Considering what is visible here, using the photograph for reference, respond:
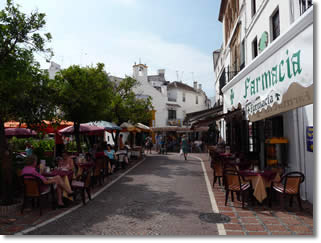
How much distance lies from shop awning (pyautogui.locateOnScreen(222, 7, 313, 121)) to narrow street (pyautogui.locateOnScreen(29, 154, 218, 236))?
9.02 feet

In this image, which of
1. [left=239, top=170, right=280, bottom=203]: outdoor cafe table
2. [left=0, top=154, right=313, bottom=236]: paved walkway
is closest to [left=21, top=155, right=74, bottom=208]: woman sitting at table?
[left=0, top=154, right=313, bottom=236]: paved walkway

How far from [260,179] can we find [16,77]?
271 inches

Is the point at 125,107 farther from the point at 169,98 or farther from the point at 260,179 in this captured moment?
the point at 169,98

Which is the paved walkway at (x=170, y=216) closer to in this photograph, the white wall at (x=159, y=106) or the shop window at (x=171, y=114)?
the white wall at (x=159, y=106)

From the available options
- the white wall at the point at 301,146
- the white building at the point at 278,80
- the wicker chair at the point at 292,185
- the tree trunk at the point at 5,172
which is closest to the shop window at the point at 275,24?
the white building at the point at 278,80

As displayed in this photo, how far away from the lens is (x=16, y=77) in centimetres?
673

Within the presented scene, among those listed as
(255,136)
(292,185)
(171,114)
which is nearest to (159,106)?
(171,114)

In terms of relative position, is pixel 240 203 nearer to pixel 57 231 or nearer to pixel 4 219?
pixel 57 231

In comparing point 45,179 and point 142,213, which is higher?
point 45,179

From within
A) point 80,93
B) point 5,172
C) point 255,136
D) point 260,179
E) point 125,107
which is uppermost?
point 125,107

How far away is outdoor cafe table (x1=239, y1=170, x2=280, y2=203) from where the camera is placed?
6.23 metres

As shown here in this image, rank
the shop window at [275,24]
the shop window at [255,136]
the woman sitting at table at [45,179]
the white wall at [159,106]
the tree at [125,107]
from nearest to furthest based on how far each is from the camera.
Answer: the woman sitting at table at [45,179] → the shop window at [275,24] → the shop window at [255,136] → the tree at [125,107] → the white wall at [159,106]

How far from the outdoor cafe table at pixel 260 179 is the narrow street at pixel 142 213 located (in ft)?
4.12

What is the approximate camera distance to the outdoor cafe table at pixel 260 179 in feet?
20.5
